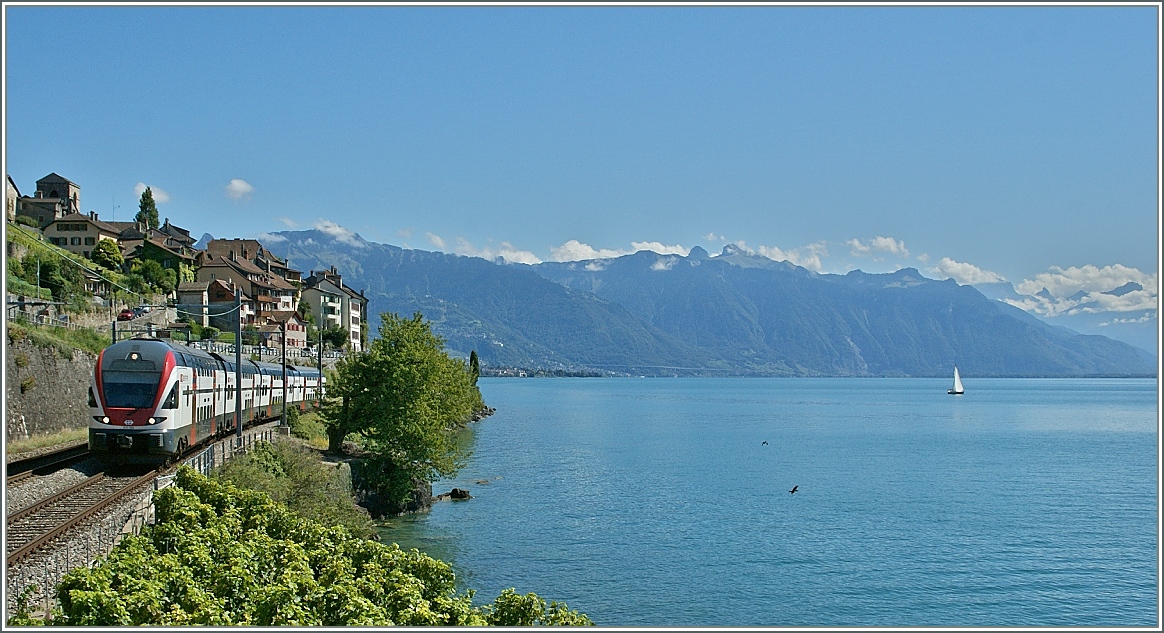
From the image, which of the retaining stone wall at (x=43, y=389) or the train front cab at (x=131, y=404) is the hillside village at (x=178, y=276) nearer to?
the retaining stone wall at (x=43, y=389)

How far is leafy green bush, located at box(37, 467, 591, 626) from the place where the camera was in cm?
1283

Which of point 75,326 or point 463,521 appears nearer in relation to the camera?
point 463,521

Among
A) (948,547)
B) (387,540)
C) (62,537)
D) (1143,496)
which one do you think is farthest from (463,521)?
(1143,496)

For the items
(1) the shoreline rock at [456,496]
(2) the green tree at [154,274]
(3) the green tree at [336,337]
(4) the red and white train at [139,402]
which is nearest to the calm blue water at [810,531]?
(1) the shoreline rock at [456,496]

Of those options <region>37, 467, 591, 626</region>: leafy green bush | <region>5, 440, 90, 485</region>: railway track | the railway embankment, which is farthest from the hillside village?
<region>37, 467, 591, 626</region>: leafy green bush

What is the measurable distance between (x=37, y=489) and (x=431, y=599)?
13456 millimetres

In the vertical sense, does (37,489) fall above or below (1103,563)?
above

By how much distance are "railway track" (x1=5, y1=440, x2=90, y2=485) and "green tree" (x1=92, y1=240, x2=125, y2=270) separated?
5420 centimetres

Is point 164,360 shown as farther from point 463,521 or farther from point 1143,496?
point 1143,496

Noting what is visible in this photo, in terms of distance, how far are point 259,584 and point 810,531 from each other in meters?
30.1

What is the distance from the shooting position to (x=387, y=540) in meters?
36.1

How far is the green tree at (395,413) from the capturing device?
136 feet

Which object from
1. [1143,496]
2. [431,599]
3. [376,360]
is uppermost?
[376,360]

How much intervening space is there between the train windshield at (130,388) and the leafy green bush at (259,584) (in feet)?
24.5
